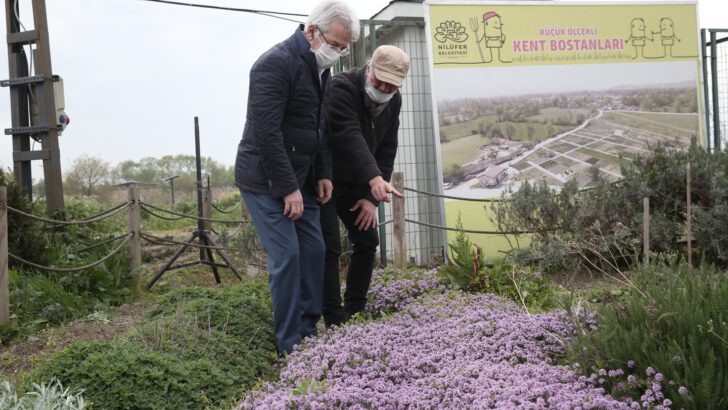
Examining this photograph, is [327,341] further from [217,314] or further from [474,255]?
[474,255]

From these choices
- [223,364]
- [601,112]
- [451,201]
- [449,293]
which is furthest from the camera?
[601,112]

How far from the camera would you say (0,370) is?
4.59 meters

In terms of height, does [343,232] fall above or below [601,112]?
below

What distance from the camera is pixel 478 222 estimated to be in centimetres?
870

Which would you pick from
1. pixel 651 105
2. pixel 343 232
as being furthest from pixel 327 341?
pixel 651 105

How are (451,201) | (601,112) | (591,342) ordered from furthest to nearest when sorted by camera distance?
(601,112) → (451,201) → (591,342)

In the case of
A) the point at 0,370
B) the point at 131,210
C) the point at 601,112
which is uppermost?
the point at 601,112

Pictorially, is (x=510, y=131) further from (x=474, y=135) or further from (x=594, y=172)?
(x=594, y=172)

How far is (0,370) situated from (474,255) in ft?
10.7

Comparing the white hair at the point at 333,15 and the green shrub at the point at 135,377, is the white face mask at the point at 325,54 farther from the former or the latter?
the green shrub at the point at 135,377

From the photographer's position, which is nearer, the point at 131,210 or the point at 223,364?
the point at 223,364

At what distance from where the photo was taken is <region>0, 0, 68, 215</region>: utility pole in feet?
28.0

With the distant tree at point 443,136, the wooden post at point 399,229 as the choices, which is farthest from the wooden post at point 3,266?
the distant tree at point 443,136

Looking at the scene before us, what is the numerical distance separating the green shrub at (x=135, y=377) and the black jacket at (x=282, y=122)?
3.30 feet
